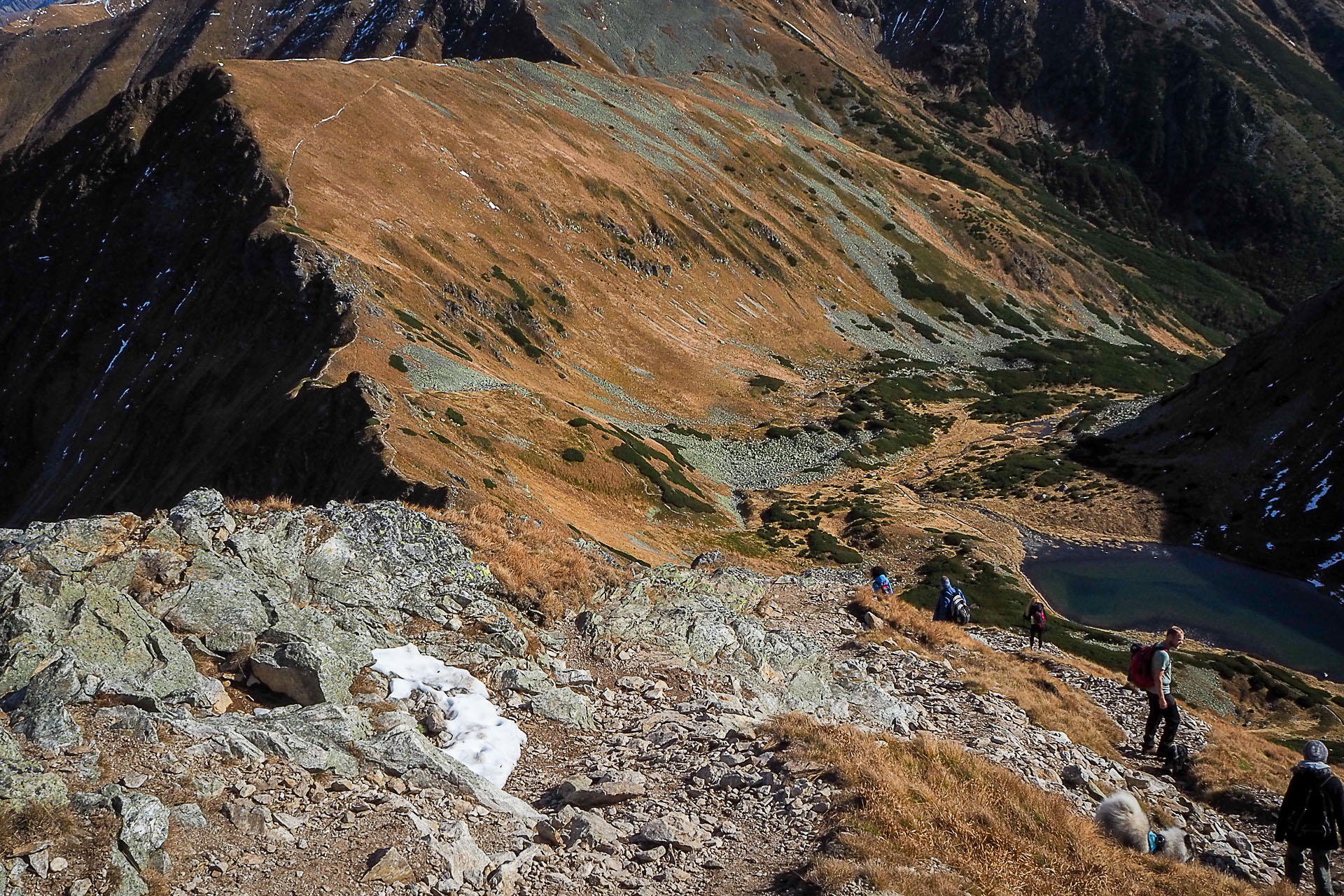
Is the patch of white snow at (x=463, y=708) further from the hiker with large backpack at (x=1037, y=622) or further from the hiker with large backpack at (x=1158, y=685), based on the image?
the hiker with large backpack at (x=1037, y=622)

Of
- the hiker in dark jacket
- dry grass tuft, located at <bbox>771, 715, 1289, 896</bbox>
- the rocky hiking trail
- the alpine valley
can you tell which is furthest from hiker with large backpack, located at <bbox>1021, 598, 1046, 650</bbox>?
dry grass tuft, located at <bbox>771, 715, 1289, 896</bbox>

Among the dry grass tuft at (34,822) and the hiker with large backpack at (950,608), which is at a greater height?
the hiker with large backpack at (950,608)

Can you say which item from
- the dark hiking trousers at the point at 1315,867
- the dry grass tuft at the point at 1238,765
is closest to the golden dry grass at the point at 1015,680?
the dry grass tuft at the point at 1238,765

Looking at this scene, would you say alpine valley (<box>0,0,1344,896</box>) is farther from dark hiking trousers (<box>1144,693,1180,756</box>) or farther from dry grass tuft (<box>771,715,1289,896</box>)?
dark hiking trousers (<box>1144,693,1180,756</box>)

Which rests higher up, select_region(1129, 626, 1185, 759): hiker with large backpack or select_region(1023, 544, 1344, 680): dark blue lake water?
select_region(1129, 626, 1185, 759): hiker with large backpack

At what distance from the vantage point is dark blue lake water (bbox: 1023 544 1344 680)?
165 feet

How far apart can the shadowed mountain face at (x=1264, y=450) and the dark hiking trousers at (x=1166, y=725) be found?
4899 centimetres

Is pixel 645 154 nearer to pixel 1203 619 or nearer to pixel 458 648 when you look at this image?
pixel 1203 619

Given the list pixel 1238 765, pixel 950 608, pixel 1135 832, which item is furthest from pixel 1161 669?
pixel 950 608

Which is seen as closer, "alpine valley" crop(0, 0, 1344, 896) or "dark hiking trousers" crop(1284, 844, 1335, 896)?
"alpine valley" crop(0, 0, 1344, 896)

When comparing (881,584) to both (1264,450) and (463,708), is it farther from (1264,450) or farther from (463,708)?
(1264,450)

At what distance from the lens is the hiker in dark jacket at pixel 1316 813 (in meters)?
13.0

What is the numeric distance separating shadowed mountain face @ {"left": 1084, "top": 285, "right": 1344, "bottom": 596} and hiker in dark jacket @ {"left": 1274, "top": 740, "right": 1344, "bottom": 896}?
176 feet

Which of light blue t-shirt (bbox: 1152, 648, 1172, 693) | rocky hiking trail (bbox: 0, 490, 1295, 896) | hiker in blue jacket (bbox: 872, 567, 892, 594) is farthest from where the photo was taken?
hiker in blue jacket (bbox: 872, 567, 892, 594)
